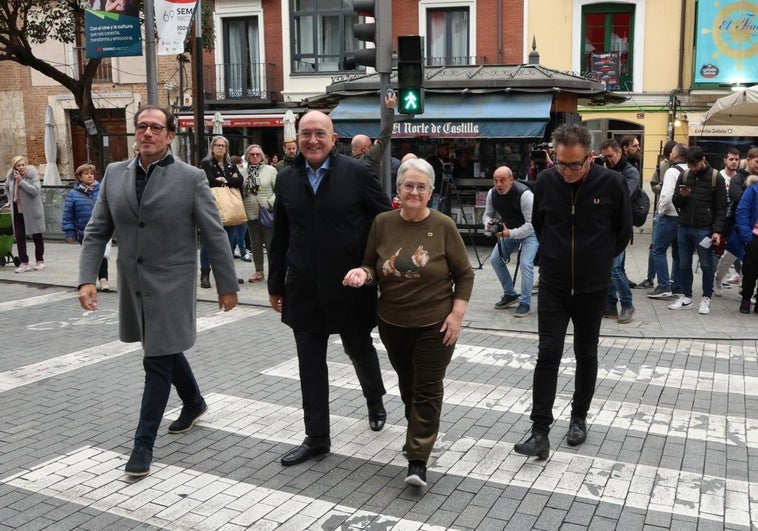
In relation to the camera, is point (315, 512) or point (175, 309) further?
point (175, 309)

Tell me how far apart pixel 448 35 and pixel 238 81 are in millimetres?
6767

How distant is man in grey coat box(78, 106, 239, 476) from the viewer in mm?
4520

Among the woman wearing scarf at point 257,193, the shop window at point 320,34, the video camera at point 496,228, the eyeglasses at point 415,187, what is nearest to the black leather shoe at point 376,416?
the eyeglasses at point 415,187

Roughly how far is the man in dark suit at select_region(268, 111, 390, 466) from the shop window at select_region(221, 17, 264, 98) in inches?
836

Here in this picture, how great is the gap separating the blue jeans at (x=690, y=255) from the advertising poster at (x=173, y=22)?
685 cm

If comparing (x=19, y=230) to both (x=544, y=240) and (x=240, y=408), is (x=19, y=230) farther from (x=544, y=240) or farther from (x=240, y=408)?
(x=544, y=240)

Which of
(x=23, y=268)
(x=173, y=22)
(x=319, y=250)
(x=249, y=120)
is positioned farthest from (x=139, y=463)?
(x=249, y=120)

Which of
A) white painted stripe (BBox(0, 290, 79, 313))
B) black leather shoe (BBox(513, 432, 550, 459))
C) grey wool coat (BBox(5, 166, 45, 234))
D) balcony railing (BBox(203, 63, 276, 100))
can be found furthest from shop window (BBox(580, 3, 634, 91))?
black leather shoe (BBox(513, 432, 550, 459))

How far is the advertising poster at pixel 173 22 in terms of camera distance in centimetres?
A: 1084

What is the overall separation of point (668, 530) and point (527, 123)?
1165cm

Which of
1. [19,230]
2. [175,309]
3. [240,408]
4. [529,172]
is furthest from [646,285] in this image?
Answer: [19,230]

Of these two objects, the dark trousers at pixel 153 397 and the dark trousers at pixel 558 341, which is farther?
the dark trousers at pixel 558 341

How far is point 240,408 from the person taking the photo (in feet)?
18.9

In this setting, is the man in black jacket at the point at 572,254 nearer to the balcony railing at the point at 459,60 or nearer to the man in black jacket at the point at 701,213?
the man in black jacket at the point at 701,213
